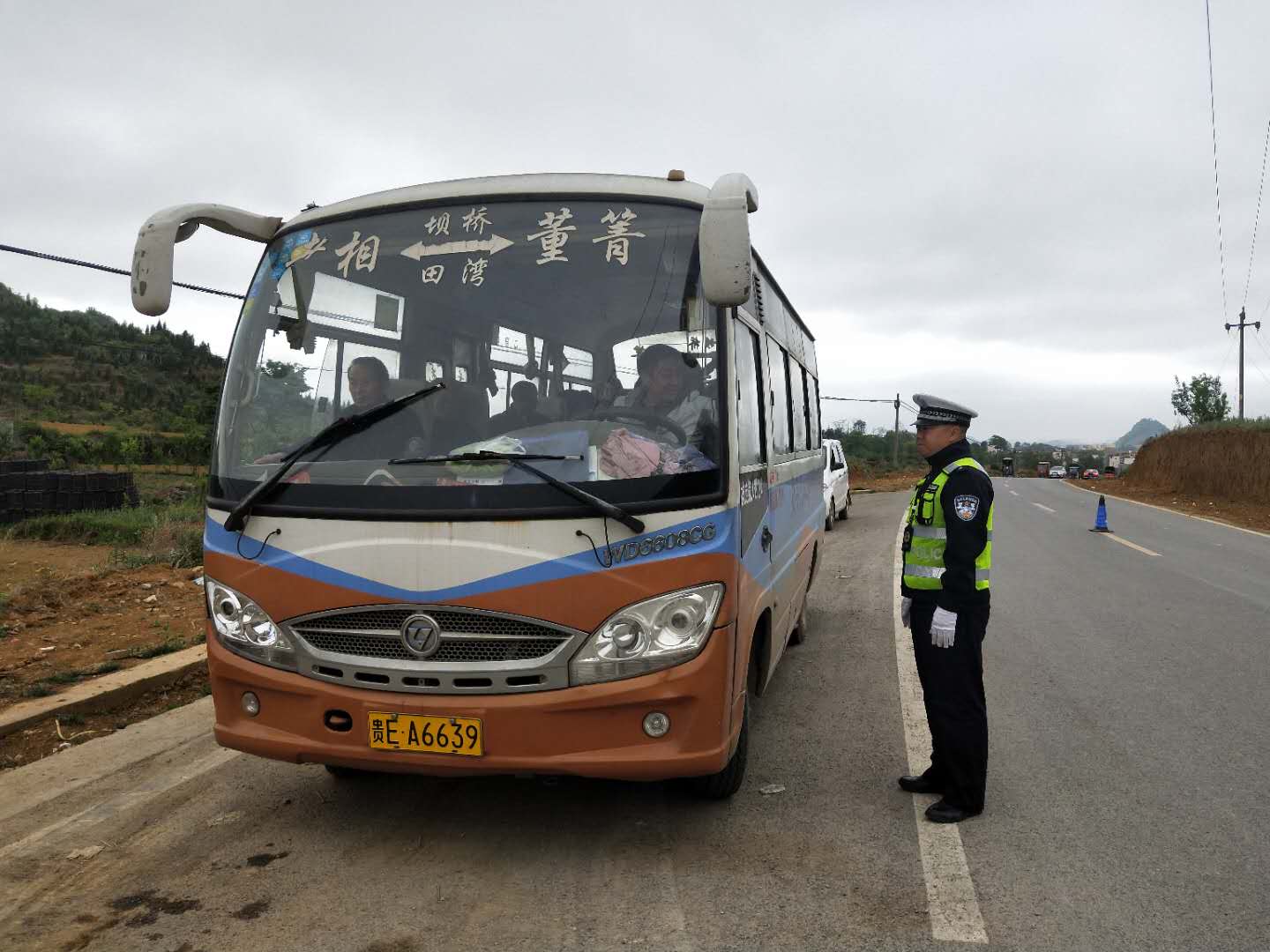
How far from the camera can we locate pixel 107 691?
5.89m

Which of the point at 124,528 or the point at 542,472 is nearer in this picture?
the point at 542,472

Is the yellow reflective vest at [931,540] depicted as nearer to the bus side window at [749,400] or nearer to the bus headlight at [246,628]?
the bus side window at [749,400]

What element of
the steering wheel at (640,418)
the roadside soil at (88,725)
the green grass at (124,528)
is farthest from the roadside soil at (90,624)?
the steering wheel at (640,418)

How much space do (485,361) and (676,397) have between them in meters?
0.78

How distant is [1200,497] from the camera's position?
35.9 meters

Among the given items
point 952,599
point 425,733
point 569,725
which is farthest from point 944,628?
point 425,733

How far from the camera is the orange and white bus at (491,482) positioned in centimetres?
345

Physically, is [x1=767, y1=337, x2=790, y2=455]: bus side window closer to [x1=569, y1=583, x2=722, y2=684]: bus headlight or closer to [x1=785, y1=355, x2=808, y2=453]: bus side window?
[x1=785, y1=355, x2=808, y2=453]: bus side window

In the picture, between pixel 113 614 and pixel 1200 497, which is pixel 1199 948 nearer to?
pixel 113 614

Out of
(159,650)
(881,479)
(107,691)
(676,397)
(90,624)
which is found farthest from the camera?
(881,479)

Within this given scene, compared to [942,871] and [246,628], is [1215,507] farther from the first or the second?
[246,628]

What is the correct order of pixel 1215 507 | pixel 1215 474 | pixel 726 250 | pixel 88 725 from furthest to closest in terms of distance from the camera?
pixel 1215 474 → pixel 1215 507 → pixel 88 725 → pixel 726 250

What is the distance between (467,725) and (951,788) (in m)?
2.20

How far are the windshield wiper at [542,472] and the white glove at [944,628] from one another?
5.04ft
